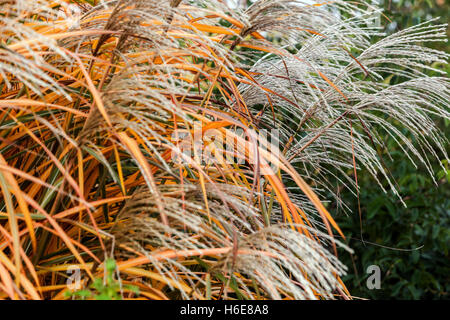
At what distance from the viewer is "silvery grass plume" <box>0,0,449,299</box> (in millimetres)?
968

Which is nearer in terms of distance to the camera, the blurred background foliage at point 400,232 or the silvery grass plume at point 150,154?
the silvery grass plume at point 150,154

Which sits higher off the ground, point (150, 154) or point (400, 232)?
point (150, 154)

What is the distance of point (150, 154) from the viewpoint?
108cm

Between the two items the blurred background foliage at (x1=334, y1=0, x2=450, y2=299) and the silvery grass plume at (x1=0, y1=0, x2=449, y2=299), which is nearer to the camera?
the silvery grass plume at (x1=0, y1=0, x2=449, y2=299)

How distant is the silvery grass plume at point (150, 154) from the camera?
38.1 inches

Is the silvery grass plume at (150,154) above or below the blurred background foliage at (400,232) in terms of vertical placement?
above

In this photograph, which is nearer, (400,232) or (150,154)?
(150,154)

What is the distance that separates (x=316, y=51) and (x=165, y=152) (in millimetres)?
Result: 573

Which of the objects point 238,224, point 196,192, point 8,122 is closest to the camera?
point 196,192

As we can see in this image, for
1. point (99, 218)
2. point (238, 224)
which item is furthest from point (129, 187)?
point (238, 224)

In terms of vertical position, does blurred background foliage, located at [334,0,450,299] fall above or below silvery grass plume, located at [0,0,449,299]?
below
